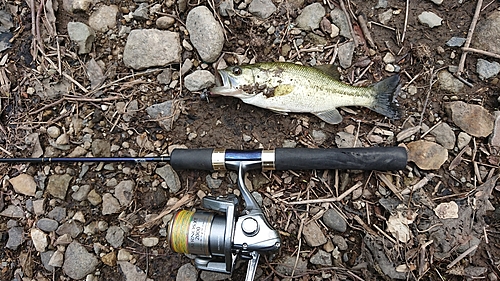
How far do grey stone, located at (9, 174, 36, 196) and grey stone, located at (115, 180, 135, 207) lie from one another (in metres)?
0.73

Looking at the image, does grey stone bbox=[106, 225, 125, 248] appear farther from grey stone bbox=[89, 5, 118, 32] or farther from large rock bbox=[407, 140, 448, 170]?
large rock bbox=[407, 140, 448, 170]

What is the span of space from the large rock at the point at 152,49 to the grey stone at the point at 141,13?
5.4 inches

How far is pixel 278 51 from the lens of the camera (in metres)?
3.42

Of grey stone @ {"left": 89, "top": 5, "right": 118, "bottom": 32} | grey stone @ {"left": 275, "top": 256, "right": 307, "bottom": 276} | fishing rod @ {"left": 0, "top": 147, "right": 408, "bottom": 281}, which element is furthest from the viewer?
grey stone @ {"left": 89, "top": 5, "right": 118, "bottom": 32}

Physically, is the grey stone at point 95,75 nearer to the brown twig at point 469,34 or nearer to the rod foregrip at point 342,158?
the rod foregrip at point 342,158

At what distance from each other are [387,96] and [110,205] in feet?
7.72

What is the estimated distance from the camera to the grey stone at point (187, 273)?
3150mm

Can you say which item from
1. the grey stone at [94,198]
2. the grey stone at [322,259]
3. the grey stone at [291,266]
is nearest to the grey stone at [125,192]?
the grey stone at [94,198]

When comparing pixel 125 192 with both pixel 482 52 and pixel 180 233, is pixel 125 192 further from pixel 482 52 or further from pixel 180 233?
pixel 482 52

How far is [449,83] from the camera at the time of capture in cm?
326

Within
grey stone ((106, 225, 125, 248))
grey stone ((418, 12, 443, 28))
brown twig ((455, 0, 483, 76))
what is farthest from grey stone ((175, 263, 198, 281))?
grey stone ((418, 12, 443, 28))

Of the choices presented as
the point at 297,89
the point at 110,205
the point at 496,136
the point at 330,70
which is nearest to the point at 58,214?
the point at 110,205

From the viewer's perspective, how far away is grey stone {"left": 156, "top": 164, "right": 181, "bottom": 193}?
3.27 meters

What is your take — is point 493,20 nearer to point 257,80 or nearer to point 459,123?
point 459,123
